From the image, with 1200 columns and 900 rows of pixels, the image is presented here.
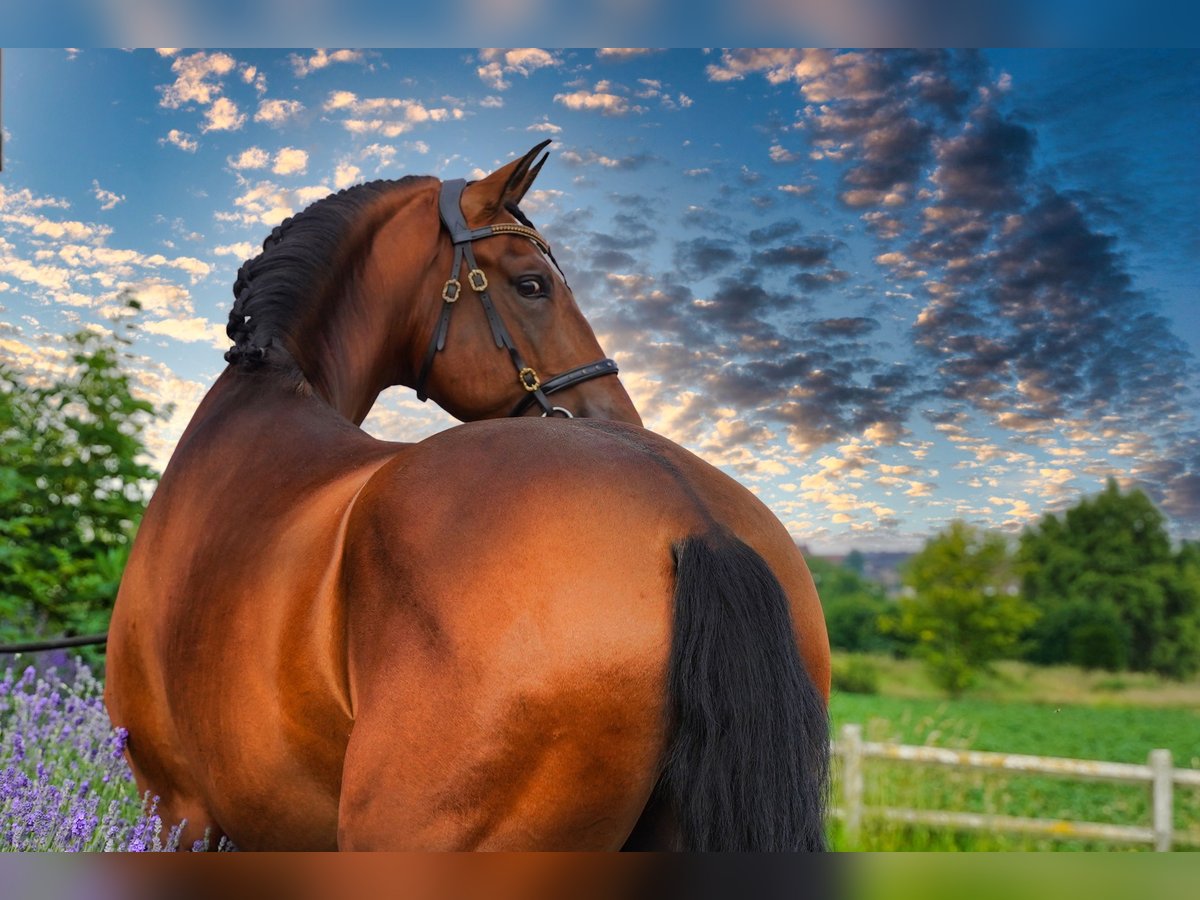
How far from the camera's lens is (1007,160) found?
4812 mm

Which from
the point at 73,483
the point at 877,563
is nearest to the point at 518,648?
the point at 73,483

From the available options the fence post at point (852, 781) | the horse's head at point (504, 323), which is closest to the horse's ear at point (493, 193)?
the horse's head at point (504, 323)

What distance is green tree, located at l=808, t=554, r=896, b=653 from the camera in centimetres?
1153

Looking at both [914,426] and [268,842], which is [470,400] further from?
[914,426]

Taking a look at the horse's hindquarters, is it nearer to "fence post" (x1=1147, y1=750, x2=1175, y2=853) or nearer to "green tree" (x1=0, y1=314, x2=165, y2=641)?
"green tree" (x1=0, y1=314, x2=165, y2=641)

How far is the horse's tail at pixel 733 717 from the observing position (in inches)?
51.1

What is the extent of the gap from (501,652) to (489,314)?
1.79m

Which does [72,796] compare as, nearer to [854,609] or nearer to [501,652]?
[501,652]

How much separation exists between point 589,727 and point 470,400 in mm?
1821

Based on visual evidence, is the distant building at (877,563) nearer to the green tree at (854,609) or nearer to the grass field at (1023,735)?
the green tree at (854,609)

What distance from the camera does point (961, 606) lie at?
15.3 metres

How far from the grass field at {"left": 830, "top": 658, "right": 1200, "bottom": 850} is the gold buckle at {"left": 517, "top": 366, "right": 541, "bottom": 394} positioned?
14.5 ft

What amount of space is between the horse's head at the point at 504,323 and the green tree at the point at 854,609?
8.42m

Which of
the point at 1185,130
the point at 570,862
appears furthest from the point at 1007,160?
the point at 570,862
